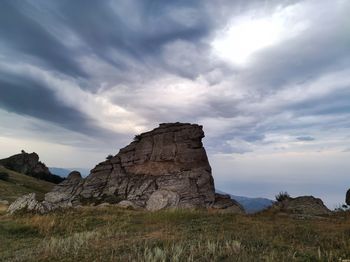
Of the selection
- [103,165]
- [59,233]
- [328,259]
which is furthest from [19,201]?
[103,165]

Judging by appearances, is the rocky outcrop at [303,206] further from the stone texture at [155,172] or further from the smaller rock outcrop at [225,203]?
the stone texture at [155,172]

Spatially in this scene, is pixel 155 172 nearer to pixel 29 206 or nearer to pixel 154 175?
pixel 154 175

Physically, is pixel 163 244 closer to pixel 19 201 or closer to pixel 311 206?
pixel 311 206

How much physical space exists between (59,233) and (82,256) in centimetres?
1072

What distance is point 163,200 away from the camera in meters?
53.9

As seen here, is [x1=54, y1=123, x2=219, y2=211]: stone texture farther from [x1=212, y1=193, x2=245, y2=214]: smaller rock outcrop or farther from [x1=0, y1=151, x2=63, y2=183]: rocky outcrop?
[x1=0, y1=151, x2=63, y2=183]: rocky outcrop

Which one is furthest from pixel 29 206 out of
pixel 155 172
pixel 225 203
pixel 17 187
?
pixel 17 187

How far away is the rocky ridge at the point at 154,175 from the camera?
6322 centimetres

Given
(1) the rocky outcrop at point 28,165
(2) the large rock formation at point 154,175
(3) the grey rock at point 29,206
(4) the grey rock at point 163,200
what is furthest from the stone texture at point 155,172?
(1) the rocky outcrop at point 28,165

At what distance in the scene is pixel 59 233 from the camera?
22.3 m

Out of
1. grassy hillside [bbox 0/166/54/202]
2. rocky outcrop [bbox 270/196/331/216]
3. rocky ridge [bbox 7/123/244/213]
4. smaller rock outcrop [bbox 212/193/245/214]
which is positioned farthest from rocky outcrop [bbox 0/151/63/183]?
rocky outcrop [bbox 270/196/331/216]

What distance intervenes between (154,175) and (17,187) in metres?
28.8

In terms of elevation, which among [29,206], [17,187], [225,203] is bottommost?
[29,206]

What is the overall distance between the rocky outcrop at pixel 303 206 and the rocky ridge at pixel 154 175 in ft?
70.9
